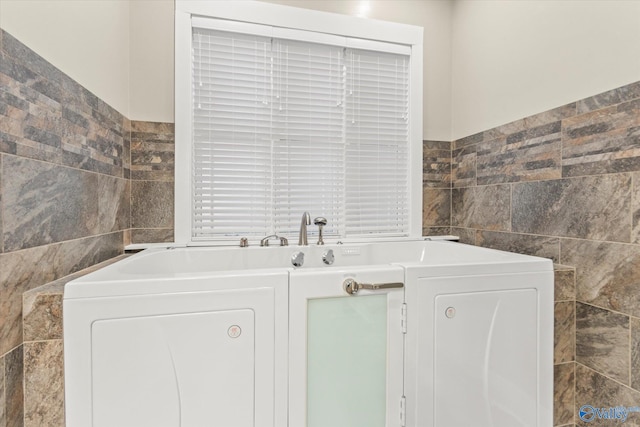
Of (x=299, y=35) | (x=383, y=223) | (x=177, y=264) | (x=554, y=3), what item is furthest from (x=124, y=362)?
(x=554, y=3)

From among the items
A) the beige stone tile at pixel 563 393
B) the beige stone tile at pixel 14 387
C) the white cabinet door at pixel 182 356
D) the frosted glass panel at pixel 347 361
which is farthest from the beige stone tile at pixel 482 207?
the beige stone tile at pixel 14 387

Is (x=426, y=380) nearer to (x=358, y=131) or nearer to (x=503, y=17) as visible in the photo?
(x=358, y=131)

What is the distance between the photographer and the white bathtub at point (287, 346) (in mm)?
1024

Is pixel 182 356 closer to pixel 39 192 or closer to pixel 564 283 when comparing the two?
pixel 39 192

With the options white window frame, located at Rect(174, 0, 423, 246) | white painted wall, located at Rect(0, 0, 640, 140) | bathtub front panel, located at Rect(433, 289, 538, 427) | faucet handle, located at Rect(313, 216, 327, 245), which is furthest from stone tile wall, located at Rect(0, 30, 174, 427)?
bathtub front panel, located at Rect(433, 289, 538, 427)

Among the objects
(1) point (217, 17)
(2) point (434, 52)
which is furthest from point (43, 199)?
(2) point (434, 52)

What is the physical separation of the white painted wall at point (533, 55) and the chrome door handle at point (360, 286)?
1.31m

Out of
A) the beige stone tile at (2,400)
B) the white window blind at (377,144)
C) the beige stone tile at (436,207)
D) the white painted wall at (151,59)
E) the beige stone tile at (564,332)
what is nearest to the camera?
the beige stone tile at (2,400)

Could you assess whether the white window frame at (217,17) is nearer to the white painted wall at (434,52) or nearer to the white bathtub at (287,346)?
the white painted wall at (434,52)

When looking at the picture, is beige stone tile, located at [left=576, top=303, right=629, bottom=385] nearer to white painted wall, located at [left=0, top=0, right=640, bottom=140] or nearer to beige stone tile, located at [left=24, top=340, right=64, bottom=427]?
white painted wall, located at [left=0, top=0, right=640, bottom=140]

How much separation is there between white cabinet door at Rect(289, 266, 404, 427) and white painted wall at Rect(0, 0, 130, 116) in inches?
48.7

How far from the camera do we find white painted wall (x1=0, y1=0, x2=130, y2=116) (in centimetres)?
106

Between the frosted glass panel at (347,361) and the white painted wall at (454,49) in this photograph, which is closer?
the frosted glass panel at (347,361)

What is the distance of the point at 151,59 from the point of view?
1.95 metres
